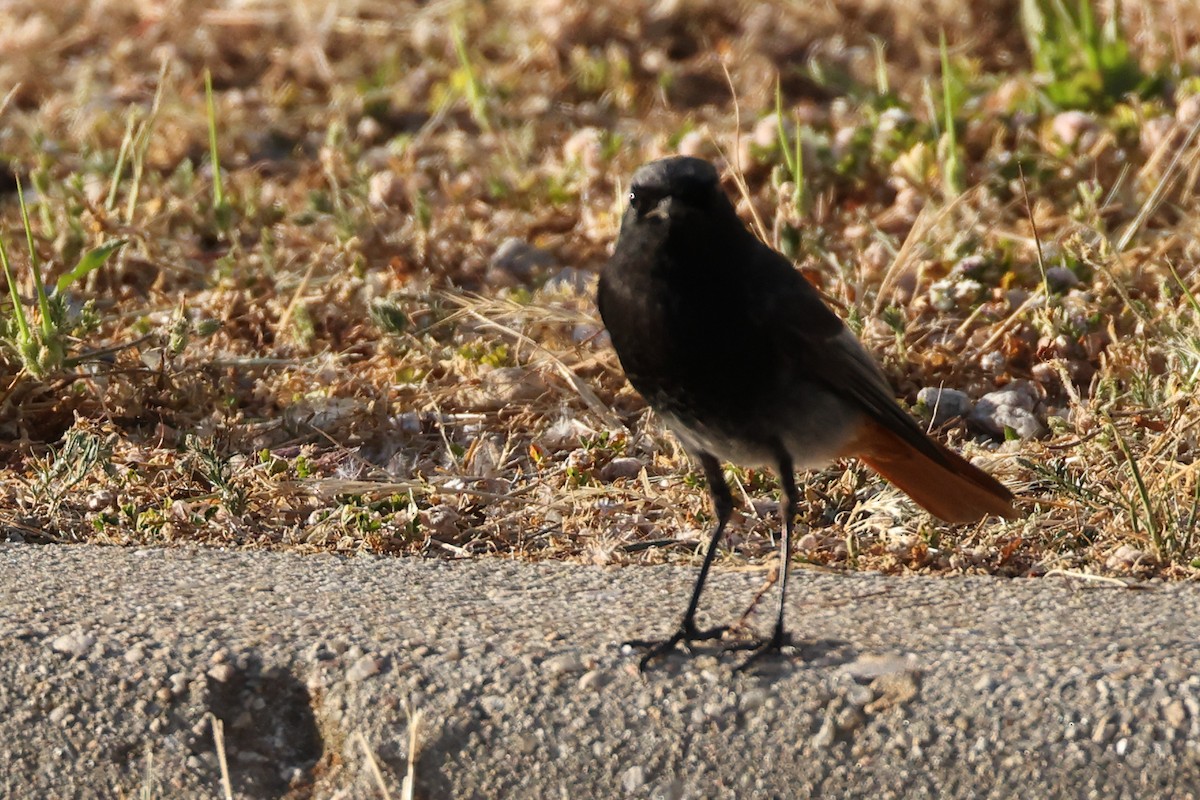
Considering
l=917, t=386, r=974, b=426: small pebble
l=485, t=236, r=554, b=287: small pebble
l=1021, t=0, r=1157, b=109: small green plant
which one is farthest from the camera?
l=1021, t=0, r=1157, b=109: small green plant

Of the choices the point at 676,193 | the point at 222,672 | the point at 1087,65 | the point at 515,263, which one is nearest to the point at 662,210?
the point at 676,193

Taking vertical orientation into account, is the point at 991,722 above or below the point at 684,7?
below

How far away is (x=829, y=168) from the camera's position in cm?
589

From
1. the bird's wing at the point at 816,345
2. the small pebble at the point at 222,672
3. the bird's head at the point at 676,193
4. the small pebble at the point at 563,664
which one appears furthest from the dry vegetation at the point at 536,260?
the small pebble at the point at 222,672

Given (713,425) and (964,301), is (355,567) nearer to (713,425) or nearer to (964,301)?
(713,425)

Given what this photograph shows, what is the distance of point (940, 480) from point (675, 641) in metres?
0.92

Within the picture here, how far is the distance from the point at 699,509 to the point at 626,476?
33 centimetres

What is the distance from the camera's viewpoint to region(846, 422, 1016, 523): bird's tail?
3.80 metres

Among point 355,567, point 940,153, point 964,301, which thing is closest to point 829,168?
point 940,153

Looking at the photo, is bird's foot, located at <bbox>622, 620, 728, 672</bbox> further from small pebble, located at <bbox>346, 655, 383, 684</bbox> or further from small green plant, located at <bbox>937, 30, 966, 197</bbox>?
small green plant, located at <bbox>937, 30, 966, 197</bbox>

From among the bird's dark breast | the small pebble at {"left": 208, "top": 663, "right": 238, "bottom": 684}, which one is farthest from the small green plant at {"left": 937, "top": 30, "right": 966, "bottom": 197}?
the small pebble at {"left": 208, "top": 663, "right": 238, "bottom": 684}

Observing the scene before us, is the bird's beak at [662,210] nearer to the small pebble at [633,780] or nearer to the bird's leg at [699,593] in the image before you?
the bird's leg at [699,593]

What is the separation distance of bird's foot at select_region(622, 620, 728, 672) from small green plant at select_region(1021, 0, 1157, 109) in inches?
136

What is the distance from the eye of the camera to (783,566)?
353 cm
